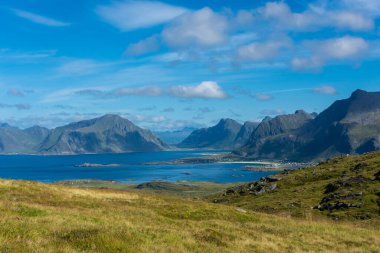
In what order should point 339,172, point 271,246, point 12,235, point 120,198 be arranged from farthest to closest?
point 339,172, point 120,198, point 271,246, point 12,235

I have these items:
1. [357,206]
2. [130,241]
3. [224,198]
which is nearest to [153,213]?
[130,241]

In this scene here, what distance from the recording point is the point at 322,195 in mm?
80438

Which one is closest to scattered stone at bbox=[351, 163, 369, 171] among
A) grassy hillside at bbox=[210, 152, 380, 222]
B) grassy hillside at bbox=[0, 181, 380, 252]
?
grassy hillside at bbox=[210, 152, 380, 222]

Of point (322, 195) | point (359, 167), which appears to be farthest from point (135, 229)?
point (359, 167)

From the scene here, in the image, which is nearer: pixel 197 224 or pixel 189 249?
pixel 189 249

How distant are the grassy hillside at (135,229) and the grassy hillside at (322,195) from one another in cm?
2347

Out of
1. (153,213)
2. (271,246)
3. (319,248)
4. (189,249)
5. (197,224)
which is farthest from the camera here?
(153,213)

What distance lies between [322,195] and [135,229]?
212 ft

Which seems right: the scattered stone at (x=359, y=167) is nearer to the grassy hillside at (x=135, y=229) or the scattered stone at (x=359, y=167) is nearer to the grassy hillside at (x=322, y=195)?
the grassy hillside at (x=322, y=195)

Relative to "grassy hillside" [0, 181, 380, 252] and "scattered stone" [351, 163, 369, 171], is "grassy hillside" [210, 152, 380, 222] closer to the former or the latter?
"scattered stone" [351, 163, 369, 171]

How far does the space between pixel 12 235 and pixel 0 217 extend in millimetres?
6846

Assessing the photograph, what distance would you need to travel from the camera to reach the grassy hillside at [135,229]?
17234 mm

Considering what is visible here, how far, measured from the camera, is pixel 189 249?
19.1 meters

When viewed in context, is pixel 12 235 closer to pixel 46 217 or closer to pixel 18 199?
pixel 46 217
